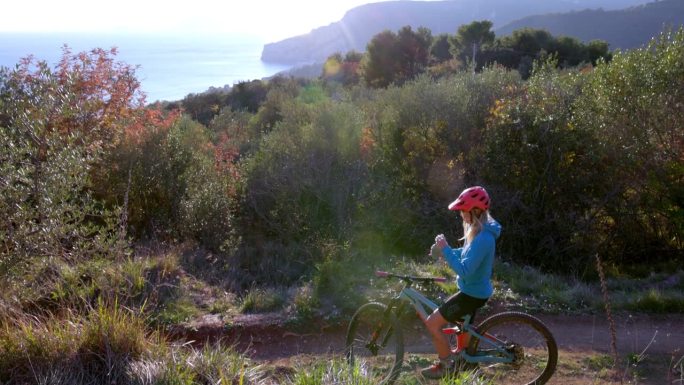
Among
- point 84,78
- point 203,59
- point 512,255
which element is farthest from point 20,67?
point 203,59

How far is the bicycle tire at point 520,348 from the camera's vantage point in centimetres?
497

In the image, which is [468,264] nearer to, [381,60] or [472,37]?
[381,60]

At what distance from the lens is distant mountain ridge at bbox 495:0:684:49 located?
5108cm

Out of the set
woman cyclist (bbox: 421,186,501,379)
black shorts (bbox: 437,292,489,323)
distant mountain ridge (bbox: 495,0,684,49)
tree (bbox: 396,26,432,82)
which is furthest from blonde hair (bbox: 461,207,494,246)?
distant mountain ridge (bbox: 495,0,684,49)

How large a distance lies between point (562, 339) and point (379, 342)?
8.04 feet

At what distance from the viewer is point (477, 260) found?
4621 millimetres

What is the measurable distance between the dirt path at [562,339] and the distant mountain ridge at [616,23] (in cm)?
4648

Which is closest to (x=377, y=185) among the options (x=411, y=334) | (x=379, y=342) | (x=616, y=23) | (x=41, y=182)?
(x=411, y=334)

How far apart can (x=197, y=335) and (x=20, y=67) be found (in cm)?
738

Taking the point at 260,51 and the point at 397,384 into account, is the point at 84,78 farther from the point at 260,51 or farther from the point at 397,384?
the point at 260,51

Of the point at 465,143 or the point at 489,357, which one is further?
the point at 465,143

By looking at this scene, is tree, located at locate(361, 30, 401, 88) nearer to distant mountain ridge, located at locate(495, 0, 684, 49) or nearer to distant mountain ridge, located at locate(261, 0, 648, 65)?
distant mountain ridge, located at locate(495, 0, 684, 49)

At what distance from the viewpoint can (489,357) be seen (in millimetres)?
4941

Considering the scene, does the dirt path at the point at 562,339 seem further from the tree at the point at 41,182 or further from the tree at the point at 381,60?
the tree at the point at 381,60
